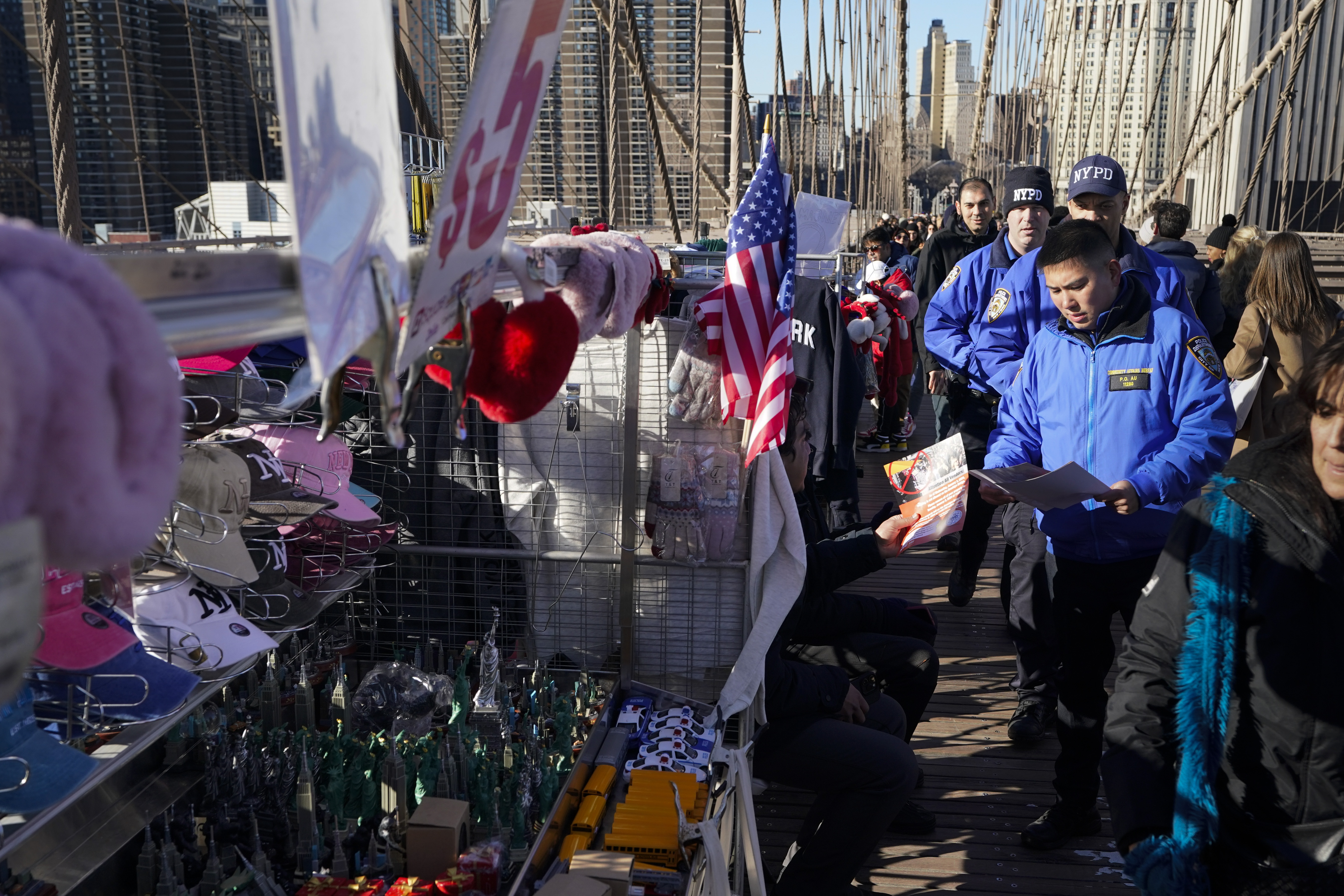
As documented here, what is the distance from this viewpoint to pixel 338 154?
82 centimetres

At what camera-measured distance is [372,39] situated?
84 cm

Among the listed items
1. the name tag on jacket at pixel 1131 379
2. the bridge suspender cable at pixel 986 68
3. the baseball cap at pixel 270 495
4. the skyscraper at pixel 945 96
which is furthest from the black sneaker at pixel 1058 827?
the skyscraper at pixel 945 96

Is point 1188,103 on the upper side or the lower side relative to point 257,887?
upper

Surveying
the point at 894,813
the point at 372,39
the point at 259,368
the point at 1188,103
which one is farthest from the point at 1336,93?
the point at 372,39

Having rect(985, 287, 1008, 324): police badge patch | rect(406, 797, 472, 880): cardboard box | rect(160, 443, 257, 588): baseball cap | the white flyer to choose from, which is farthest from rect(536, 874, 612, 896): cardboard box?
rect(985, 287, 1008, 324): police badge patch

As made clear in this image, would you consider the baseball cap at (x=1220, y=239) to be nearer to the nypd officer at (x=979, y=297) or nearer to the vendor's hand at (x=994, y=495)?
the nypd officer at (x=979, y=297)

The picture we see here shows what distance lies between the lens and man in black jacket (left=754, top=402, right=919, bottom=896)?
9.53ft

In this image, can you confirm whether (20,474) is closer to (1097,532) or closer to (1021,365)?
(1097,532)

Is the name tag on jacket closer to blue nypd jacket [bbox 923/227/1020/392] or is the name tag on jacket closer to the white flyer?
the white flyer

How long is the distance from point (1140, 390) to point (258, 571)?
7.67 feet

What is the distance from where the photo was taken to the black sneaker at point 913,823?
3410 millimetres

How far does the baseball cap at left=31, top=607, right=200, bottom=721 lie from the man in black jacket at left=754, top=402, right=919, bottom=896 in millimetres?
1669

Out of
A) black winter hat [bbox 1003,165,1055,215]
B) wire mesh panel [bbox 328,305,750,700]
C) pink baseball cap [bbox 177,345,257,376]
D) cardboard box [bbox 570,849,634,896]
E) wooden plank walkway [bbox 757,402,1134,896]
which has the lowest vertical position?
wooden plank walkway [bbox 757,402,1134,896]

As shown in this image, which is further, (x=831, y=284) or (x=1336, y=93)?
(x=1336, y=93)
